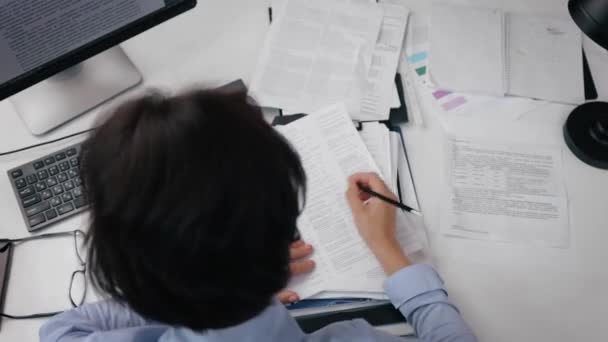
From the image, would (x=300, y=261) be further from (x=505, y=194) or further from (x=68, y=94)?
(x=68, y=94)

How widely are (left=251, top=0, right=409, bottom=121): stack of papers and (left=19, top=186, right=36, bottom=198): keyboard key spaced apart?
378 millimetres

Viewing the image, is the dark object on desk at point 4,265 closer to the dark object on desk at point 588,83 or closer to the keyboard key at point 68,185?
the keyboard key at point 68,185

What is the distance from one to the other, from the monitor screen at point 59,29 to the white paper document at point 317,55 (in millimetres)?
181

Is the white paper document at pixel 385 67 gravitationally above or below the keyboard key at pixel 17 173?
above

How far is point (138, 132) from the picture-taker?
40 cm

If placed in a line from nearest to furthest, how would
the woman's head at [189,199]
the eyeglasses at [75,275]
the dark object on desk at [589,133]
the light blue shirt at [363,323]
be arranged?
1. the woman's head at [189,199]
2. the light blue shirt at [363,323]
3. the eyeglasses at [75,275]
4. the dark object on desk at [589,133]

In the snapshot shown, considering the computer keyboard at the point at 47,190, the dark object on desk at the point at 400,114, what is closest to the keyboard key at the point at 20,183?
the computer keyboard at the point at 47,190

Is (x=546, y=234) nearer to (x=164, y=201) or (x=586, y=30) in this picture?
(x=586, y=30)

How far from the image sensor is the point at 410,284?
688 mm

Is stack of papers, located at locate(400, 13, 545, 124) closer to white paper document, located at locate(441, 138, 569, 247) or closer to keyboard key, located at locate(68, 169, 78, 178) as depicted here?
white paper document, located at locate(441, 138, 569, 247)

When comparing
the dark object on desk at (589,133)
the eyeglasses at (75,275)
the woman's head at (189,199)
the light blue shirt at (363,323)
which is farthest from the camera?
the dark object on desk at (589,133)

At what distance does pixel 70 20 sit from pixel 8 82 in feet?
0.41

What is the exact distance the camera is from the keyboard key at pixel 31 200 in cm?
75

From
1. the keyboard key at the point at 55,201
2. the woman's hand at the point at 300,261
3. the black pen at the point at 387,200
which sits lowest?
the woman's hand at the point at 300,261
